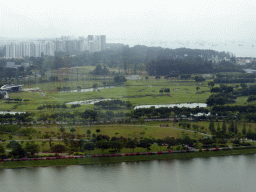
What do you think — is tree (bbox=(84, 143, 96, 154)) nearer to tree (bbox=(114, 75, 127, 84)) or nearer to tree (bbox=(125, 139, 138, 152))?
tree (bbox=(125, 139, 138, 152))

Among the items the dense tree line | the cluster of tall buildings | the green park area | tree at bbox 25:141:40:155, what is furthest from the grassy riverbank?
the cluster of tall buildings

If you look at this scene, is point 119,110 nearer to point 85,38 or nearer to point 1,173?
point 1,173

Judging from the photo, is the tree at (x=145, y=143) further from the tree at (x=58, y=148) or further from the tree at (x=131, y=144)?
the tree at (x=58, y=148)

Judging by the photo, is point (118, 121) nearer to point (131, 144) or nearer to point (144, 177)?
point (131, 144)

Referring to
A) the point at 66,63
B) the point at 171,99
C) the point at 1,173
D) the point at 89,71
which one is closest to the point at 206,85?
the point at 171,99

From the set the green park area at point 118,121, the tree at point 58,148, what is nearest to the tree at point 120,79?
the green park area at point 118,121

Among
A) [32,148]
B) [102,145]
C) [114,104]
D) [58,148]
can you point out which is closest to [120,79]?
[114,104]
